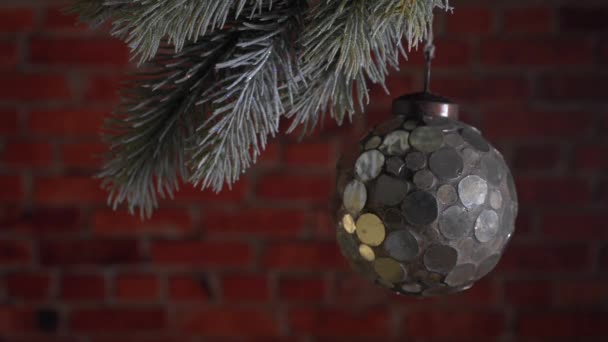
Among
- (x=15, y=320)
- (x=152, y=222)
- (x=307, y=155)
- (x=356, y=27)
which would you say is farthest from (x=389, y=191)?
(x=15, y=320)

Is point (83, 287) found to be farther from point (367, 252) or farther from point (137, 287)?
point (367, 252)

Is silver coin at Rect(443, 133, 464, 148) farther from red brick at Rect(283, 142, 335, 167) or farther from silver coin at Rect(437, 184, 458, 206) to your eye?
red brick at Rect(283, 142, 335, 167)

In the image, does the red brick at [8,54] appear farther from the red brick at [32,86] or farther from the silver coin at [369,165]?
the silver coin at [369,165]

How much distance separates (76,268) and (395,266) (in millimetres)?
826

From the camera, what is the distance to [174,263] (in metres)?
1.09

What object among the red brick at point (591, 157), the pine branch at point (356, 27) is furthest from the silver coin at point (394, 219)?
the red brick at point (591, 157)

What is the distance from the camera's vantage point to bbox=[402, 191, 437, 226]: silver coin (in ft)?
1.41

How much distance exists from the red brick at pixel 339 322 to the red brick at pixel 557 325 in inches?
9.9

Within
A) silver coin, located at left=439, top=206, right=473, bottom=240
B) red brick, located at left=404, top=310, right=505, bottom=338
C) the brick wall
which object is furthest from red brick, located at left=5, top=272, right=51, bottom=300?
→ silver coin, located at left=439, top=206, right=473, bottom=240

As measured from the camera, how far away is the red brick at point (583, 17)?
102cm

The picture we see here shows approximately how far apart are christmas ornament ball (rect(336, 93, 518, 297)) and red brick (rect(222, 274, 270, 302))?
2.12 ft

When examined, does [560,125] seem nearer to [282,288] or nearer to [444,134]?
[282,288]

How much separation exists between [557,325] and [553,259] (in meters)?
0.12

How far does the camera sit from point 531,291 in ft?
3.48
